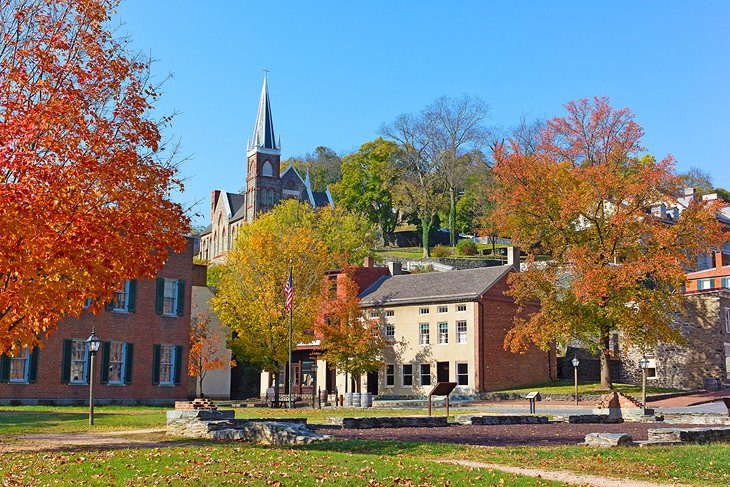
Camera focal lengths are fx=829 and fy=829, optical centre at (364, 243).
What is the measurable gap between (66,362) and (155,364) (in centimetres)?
458

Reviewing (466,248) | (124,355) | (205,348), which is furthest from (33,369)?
(466,248)

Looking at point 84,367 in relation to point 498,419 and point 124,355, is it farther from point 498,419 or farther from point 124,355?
point 498,419

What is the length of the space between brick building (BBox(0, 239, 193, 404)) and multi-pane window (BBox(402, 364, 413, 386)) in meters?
16.4

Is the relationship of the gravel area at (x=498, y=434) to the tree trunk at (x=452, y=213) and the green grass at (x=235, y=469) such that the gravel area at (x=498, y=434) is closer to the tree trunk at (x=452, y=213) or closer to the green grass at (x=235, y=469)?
the green grass at (x=235, y=469)

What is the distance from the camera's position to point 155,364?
3888cm

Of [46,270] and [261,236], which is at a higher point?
[261,236]

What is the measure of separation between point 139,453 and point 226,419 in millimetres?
4892

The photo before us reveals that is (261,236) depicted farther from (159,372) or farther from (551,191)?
(551,191)

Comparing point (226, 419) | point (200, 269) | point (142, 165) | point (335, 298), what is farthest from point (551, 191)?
point (142, 165)

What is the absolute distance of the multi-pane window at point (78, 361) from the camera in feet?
118

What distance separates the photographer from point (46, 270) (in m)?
14.4

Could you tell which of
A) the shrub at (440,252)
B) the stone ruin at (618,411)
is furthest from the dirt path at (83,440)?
the shrub at (440,252)

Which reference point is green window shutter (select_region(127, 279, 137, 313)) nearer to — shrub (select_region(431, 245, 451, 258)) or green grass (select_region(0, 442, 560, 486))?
green grass (select_region(0, 442, 560, 486))

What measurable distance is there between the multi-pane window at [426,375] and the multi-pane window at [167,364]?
56.8ft
